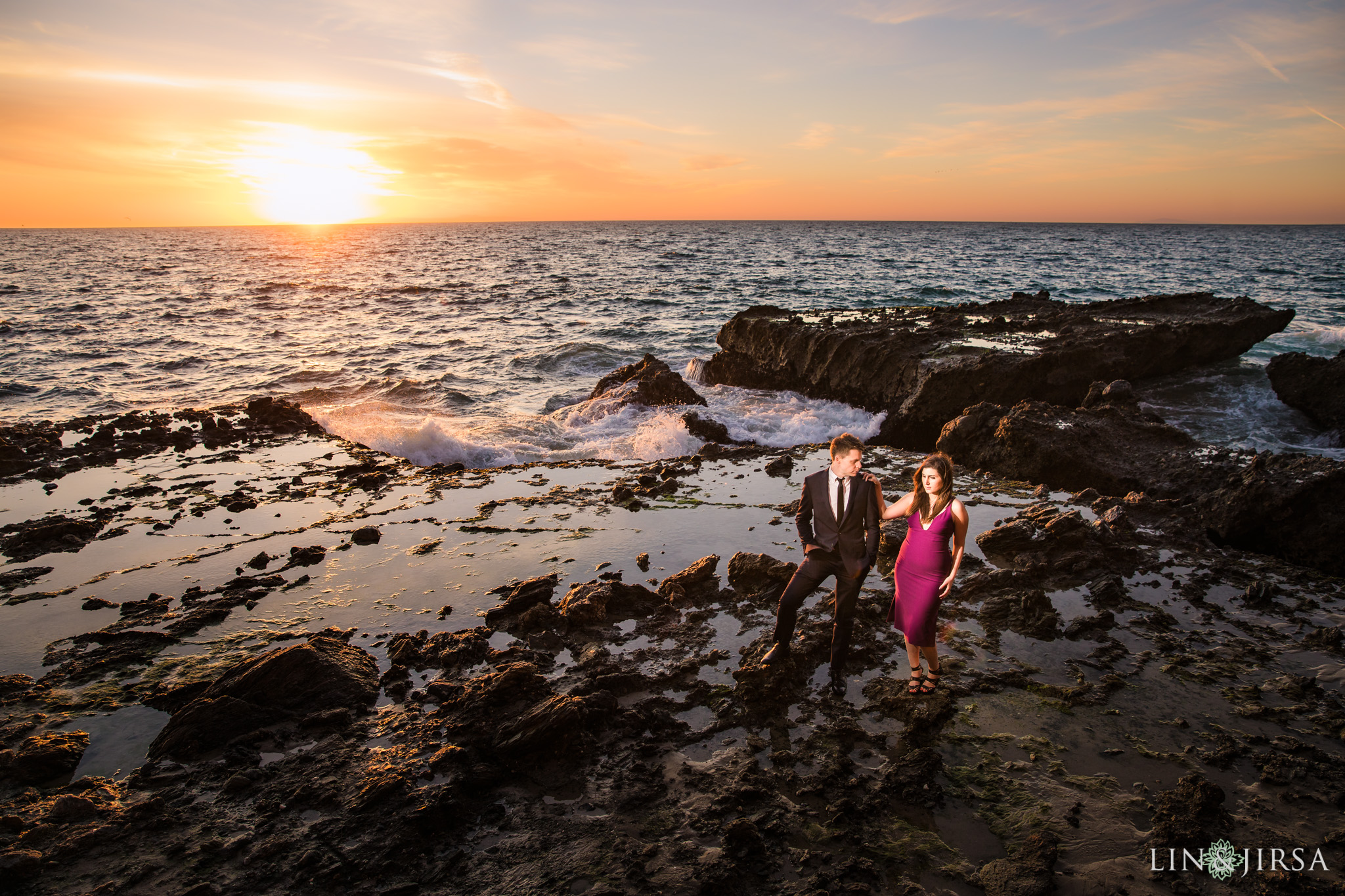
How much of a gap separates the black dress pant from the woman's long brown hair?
2.03ft

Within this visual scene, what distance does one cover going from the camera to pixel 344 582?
6.84 m

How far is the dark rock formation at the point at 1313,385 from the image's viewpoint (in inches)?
476

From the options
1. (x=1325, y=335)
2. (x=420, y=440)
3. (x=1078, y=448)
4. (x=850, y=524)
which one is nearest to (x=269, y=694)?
(x=850, y=524)

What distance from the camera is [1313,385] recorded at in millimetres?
12594

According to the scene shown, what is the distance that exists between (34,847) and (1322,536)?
1135cm

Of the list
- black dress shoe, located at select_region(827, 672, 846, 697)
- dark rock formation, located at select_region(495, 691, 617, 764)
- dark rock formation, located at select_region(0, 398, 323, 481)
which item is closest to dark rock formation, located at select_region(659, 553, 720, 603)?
black dress shoe, located at select_region(827, 672, 846, 697)

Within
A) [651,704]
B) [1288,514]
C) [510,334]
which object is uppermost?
[510,334]

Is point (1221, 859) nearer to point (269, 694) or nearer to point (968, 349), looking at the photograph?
point (269, 694)

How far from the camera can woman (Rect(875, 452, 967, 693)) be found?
452 cm

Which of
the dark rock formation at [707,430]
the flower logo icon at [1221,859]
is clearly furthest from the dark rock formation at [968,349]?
the flower logo icon at [1221,859]

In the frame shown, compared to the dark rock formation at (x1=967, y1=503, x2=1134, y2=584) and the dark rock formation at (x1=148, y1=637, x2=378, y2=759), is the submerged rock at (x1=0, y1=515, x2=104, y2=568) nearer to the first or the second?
the dark rock formation at (x1=148, y1=637, x2=378, y2=759)

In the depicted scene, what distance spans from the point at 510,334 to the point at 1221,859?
86.1 ft

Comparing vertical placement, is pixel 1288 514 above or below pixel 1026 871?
above

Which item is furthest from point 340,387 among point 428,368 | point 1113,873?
point 1113,873
